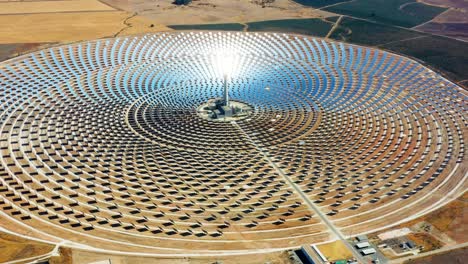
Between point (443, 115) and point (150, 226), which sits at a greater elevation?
point (443, 115)

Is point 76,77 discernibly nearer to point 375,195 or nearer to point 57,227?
point 57,227

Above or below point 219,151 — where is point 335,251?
below

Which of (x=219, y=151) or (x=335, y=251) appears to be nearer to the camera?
(x=335, y=251)

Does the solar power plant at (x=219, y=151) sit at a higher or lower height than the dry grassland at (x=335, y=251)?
higher

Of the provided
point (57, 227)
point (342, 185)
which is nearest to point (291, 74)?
point (342, 185)

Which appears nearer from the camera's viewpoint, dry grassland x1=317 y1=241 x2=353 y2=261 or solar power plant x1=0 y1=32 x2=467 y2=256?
dry grassland x1=317 y1=241 x2=353 y2=261

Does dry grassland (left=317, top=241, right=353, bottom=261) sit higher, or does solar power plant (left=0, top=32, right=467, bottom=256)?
solar power plant (left=0, top=32, right=467, bottom=256)

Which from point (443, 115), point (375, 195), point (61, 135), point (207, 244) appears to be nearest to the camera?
point (207, 244)

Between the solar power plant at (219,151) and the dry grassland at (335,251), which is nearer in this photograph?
the dry grassland at (335,251)
